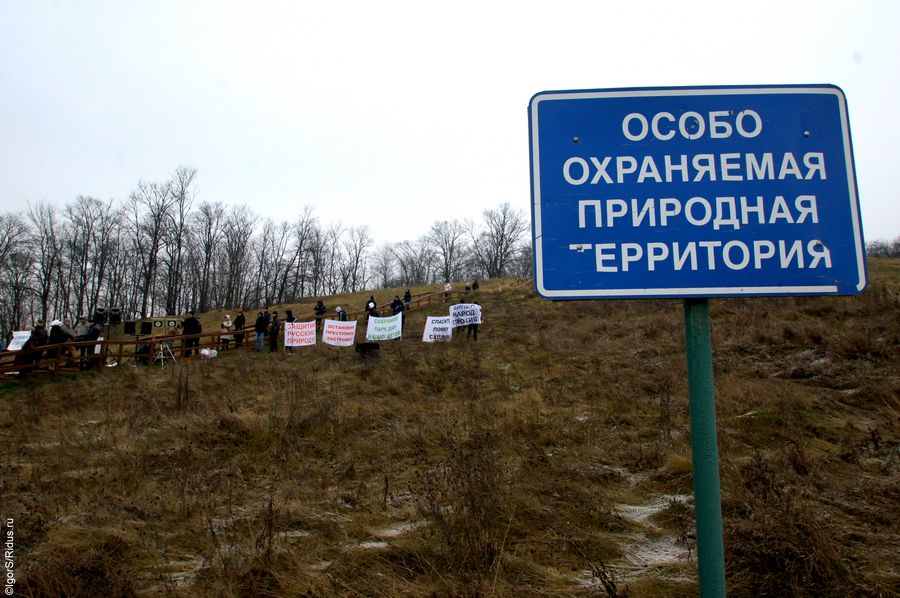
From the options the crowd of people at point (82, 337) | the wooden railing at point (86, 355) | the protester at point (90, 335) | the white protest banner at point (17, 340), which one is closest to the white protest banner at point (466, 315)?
the crowd of people at point (82, 337)

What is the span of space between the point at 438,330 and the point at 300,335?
536cm

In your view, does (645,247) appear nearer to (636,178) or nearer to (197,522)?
(636,178)

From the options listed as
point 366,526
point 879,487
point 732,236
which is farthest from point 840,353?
point 732,236

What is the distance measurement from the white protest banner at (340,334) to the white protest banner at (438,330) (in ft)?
8.86

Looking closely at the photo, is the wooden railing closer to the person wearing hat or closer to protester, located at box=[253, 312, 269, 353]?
the person wearing hat

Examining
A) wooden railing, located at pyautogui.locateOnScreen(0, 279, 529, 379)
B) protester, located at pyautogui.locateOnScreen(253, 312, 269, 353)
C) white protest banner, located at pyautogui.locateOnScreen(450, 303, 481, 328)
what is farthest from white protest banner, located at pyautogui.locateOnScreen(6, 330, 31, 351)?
white protest banner, located at pyautogui.locateOnScreen(450, 303, 481, 328)

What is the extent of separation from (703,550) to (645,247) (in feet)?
3.37

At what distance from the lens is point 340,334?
64.5 ft

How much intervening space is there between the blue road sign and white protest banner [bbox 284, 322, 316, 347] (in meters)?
19.1

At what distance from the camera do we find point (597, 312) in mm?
22484

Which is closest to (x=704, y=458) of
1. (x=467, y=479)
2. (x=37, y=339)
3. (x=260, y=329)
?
(x=467, y=479)

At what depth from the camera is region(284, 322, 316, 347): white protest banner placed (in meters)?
20.2

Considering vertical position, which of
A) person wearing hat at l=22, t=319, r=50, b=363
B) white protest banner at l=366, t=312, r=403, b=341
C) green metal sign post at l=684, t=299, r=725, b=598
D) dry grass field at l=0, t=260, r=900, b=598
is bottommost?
dry grass field at l=0, t=260, r=900, b=598

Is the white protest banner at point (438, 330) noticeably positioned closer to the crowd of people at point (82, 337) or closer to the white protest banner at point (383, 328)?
the crowd of people at point (82, 337)
